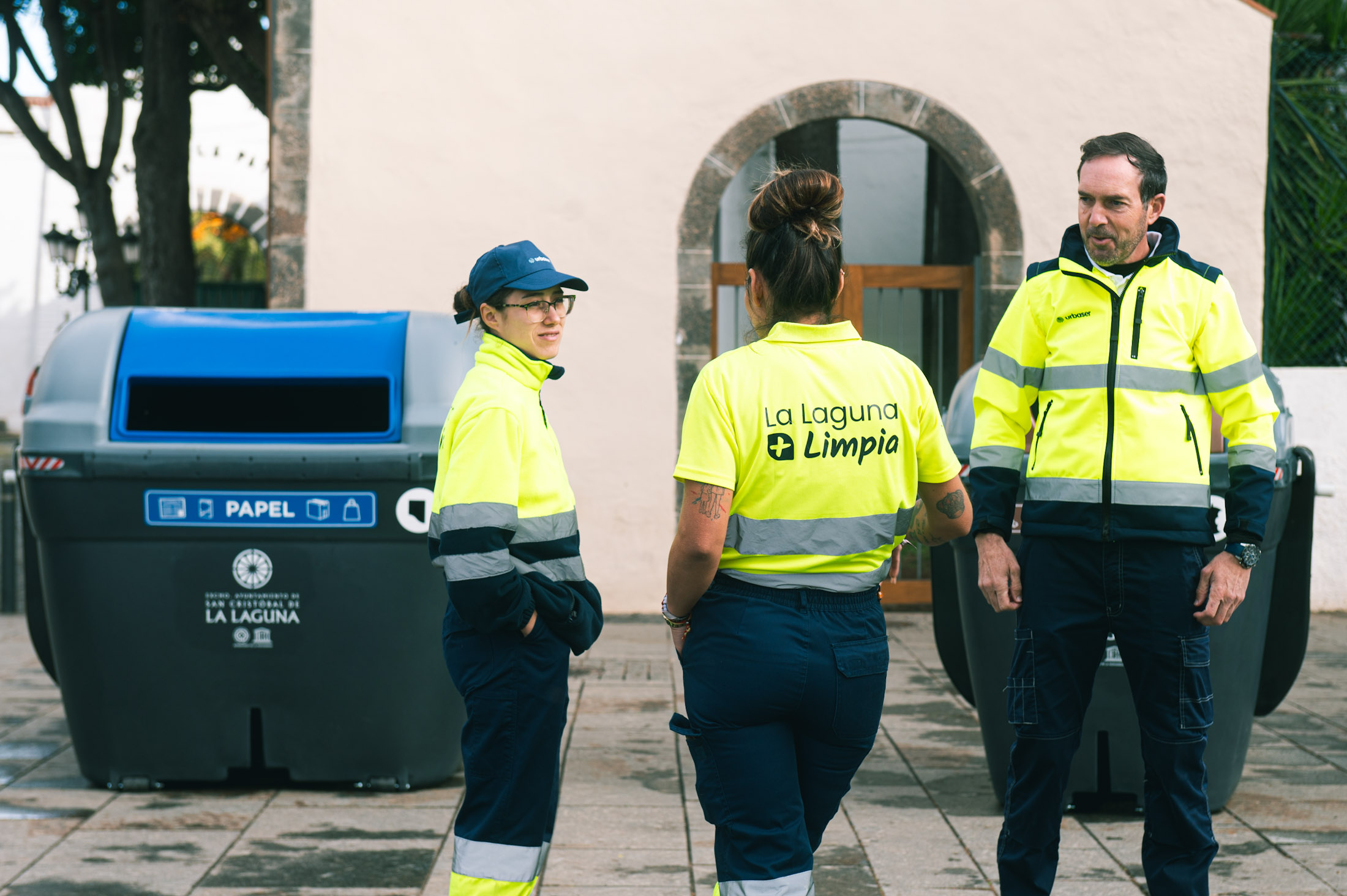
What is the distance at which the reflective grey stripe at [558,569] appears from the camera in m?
2.83

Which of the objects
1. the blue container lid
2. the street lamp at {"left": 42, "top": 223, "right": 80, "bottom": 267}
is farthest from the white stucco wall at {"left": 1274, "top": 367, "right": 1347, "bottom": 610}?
the street lamp at {"left": 42, "top": 223, "right": 80, "bottom": 267}

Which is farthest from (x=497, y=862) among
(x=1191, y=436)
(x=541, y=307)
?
(x=1191, y=436)

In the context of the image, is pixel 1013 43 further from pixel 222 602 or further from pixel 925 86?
pixel 222 602

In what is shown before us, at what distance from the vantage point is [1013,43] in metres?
8.58

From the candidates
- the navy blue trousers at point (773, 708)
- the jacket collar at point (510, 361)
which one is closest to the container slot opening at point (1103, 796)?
the navy blue trousers at point (773, 708)

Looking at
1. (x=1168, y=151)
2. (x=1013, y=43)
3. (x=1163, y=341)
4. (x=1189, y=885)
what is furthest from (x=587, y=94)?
(x=1189, y=885)

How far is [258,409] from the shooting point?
485 cm

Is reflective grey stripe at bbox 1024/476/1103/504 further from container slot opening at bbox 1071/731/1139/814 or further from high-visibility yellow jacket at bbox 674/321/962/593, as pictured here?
container slot opening at bbox 1071/731/1139/814

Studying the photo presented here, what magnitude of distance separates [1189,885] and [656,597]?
223 inches

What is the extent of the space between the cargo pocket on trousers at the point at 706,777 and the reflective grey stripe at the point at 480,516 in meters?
0.55

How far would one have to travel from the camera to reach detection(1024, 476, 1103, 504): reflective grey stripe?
306 cm

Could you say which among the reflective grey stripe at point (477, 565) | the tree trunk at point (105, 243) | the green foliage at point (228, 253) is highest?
the green foliage at point (228, 253)

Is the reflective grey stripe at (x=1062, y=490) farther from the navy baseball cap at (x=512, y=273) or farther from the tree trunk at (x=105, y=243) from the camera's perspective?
the tree trunk at (x=105, y=243)

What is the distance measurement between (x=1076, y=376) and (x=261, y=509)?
98.4 inches
